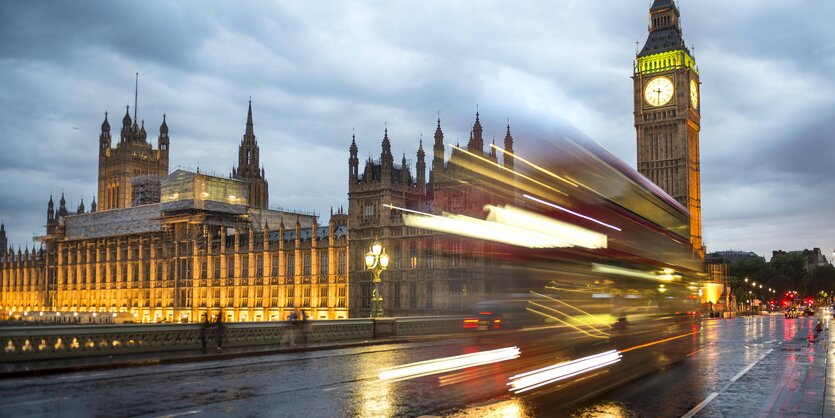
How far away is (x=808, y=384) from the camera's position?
62.1 ft

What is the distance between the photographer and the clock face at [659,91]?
103500 millimetres

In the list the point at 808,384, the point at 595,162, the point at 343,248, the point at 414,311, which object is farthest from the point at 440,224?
the point at 343,248

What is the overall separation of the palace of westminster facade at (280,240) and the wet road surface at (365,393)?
3456 centimetres

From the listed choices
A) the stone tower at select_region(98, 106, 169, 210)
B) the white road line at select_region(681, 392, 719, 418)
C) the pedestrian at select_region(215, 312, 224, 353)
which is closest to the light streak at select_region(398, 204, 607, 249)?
the white road line at select_region(681, 392, 719, 418)

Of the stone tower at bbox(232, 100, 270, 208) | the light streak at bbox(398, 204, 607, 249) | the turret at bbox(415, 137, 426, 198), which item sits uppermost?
the stone tower at bbox(232, 100, 270, 208)

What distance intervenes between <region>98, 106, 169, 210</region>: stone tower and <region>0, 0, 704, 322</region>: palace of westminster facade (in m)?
22.1

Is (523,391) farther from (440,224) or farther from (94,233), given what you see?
(94,233)

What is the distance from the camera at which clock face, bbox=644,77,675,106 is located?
10350cm

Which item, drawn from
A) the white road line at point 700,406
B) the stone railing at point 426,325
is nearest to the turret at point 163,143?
the stone railing at point 426,325

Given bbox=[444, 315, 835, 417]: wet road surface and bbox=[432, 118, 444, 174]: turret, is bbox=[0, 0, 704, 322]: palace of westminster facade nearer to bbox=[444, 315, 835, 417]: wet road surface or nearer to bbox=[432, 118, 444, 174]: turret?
bbox=[432, 118, 444, 174]: turret

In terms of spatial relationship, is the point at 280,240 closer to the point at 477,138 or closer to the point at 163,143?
the point at 477,138

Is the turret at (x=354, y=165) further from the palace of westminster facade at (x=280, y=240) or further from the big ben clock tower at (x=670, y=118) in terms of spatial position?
the big ben clock tower at (x=670, y=118)

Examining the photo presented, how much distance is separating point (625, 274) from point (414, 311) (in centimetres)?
5133

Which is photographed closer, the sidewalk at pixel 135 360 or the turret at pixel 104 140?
the sidewalk at pixel 135 360
